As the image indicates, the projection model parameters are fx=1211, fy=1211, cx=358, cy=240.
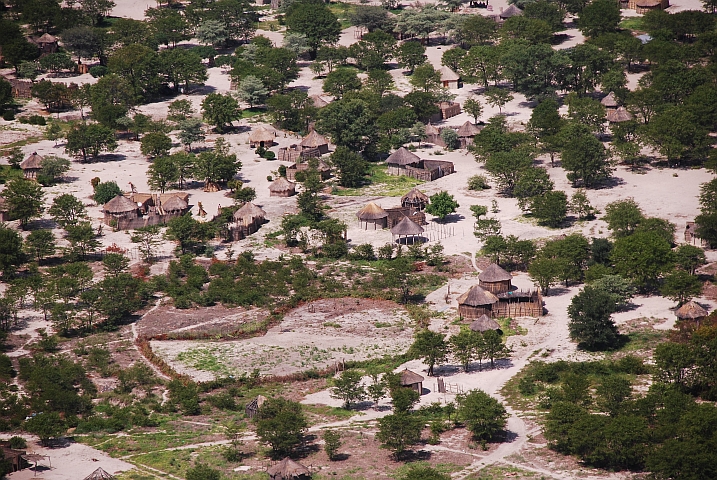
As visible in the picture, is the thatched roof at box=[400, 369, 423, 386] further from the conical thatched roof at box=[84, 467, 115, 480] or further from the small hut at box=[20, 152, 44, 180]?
the small hut at box=[20, 152, 44, 180]

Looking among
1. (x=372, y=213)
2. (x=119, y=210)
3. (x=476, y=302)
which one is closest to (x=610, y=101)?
(x=372, y=213)

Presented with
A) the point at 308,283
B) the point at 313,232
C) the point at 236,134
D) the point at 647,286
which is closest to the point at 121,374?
the point at 308,283

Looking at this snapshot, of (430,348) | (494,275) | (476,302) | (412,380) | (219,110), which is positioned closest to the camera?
(412,380)

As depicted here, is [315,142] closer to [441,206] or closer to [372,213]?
[372,213]

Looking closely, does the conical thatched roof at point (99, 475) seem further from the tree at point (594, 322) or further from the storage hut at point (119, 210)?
the storage hut at point (119, 210)

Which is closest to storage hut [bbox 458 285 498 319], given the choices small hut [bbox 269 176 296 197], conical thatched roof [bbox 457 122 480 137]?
small hut [bbox 269 176 296 197]

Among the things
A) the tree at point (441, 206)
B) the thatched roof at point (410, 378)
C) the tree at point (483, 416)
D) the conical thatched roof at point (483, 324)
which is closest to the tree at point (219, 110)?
the tree at point (441, 206)
